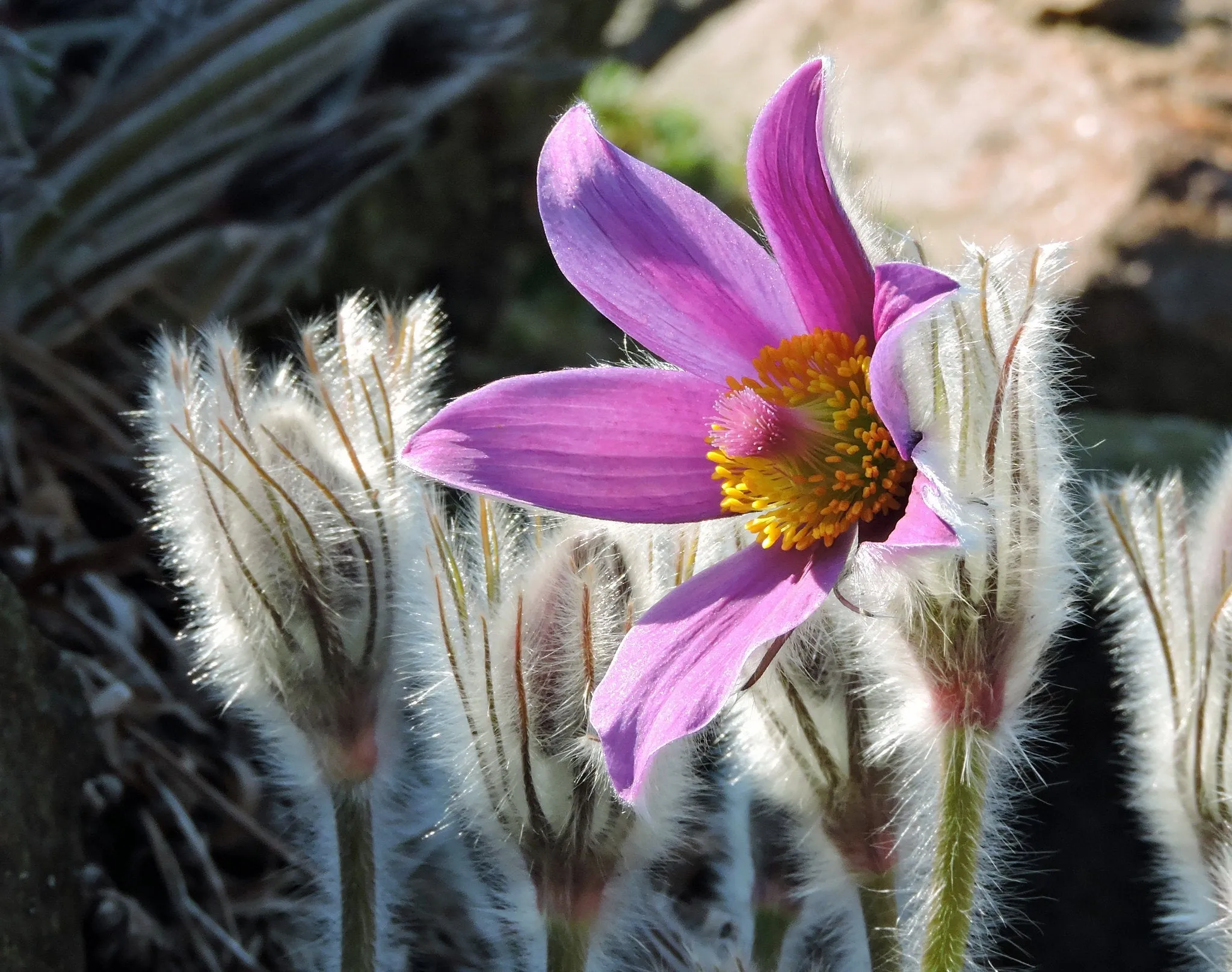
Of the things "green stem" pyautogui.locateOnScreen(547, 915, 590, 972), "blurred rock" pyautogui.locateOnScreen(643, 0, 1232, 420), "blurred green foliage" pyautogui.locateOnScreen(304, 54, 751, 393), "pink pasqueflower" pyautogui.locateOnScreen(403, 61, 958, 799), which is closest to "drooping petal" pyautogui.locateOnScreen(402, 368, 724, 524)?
"pink pasqueflower" pyautogui.locateOnScreen(403, 61, 958, 799)

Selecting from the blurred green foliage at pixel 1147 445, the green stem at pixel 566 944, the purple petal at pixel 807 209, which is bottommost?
the green stem at pixel 566 944

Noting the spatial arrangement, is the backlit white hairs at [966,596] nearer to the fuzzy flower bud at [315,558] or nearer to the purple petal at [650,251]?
the purple petal at [650,251]

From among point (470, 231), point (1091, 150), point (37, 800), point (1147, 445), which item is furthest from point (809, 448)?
point (1091, 150)

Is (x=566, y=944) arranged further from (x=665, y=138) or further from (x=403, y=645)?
(x=665, y=138)

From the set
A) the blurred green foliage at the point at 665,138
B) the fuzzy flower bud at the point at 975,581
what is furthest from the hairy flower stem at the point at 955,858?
the blurred green foliage at the point at 665,138

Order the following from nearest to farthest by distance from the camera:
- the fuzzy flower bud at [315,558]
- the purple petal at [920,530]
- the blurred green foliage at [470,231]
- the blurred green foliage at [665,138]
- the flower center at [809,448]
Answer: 1. the purple petal at [920,530]
2. the flower center at [809,448]
3. the fuzzy flower bud at [315,558]
4. the blurred green foliage at [470,231]
5. the blurred green foliage at [665,138]

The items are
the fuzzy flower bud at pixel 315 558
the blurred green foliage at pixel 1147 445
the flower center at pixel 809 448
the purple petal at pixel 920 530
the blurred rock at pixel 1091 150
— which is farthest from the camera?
the blurred rock at pixel 1091 150

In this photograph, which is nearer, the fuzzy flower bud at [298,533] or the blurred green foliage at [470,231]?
the fuzzy flower bud at [298,533]

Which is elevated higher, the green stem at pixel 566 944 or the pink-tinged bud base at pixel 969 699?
the pink-tinged bud base at pixel 969 699
